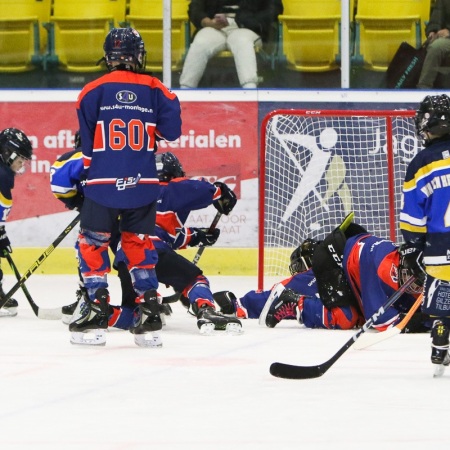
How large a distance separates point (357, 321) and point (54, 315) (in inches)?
60.2

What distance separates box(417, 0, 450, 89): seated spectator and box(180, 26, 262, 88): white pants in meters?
1.14

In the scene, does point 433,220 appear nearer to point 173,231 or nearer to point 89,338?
point 89,338

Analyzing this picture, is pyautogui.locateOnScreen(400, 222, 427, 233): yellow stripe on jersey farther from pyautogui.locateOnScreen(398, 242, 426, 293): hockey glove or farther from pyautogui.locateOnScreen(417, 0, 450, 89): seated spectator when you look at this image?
pyautogui.locateOnScreen(417, 0, 450, 89): seated spectator

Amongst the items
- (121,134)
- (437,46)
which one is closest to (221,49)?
(437,46)

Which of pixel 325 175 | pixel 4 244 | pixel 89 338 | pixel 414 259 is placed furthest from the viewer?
pixel 325 175

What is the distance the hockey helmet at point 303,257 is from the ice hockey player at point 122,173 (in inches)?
50.7

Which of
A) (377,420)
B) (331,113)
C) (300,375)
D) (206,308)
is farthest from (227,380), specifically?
(331,113)

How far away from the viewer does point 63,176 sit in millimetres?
5715

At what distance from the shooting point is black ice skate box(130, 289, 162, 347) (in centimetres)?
520

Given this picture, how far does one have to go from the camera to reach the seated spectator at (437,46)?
8.70 meters

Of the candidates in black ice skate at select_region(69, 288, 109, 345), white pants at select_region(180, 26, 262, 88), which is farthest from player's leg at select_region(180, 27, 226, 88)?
black ice skate at select_region(69, 288, 109, 345)

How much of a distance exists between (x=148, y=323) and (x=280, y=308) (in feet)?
3.63

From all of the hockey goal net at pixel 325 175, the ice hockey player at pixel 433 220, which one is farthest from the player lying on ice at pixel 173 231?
the hockey goal net at pixel 325 175

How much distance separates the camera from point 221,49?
348 inches
